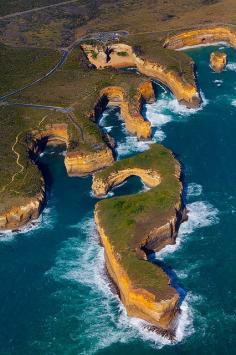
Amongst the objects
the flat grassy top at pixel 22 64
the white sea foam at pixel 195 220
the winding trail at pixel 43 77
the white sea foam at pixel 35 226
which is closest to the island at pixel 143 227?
the white sea foam at pixel 195 220

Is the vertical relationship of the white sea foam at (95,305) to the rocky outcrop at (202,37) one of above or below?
below

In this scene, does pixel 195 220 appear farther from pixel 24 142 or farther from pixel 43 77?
pixel 43 77

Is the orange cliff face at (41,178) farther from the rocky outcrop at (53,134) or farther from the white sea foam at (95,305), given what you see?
the white sea foam at (95,305)

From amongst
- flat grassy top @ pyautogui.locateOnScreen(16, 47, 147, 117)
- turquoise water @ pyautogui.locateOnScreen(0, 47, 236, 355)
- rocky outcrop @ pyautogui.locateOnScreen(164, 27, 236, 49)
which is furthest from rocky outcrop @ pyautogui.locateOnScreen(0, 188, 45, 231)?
rocky outcrop @ pyautogui.locateOnScreen(164, 27, 236, 49)

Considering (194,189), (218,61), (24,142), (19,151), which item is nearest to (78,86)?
(24,142)

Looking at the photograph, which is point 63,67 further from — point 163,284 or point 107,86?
point 163,284

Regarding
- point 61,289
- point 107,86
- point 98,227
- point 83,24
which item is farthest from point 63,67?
point 61,289

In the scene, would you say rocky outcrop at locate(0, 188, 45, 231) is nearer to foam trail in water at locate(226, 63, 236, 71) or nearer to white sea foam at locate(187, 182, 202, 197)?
white sea foam at locate(187, 182, 202, 197)
